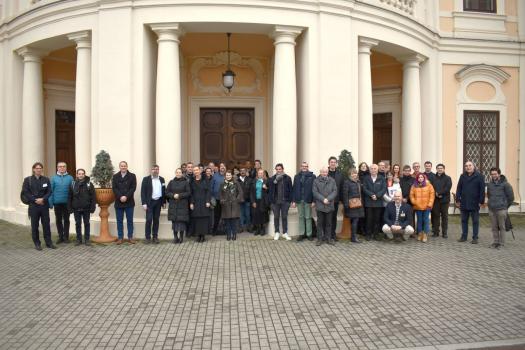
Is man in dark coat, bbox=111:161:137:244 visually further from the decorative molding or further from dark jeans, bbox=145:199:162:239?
the decorative molding

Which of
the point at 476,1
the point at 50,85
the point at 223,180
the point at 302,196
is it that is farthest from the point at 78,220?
the point at 476,1

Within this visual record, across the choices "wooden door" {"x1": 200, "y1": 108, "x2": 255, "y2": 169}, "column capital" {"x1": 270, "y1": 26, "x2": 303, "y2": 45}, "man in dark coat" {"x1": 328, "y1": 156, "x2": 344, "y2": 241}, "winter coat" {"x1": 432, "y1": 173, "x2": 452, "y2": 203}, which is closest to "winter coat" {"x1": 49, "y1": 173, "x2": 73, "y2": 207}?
"wooden door" {"x1": 200, "y1": 108, "x2": 255, "y2": 169}

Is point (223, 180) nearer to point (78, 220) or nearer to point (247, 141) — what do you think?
point (78, 220)

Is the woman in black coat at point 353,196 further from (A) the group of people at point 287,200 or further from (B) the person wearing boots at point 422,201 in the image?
(B) the person wearing boots at point 422,201

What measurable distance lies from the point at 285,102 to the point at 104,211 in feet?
15.9

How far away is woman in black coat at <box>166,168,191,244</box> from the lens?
9719mm

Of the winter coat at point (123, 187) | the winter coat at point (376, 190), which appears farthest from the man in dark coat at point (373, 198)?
the winter coat at point (123, 187)

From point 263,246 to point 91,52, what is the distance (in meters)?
6.43

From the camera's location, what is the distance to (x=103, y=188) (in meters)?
10.0

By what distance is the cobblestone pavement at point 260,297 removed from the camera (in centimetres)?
468

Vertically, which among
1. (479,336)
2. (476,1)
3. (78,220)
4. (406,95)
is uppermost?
(476,1)

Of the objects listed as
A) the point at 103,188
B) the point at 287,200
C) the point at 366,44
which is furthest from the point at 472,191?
the point at 103,188

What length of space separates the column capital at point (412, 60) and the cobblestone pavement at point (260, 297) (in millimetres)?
6524

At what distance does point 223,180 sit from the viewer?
35.2 ft
